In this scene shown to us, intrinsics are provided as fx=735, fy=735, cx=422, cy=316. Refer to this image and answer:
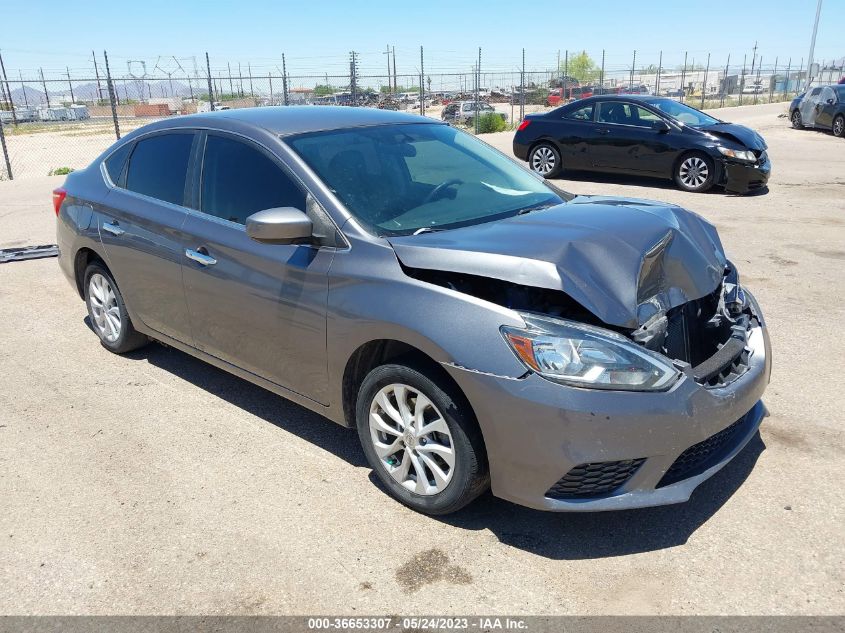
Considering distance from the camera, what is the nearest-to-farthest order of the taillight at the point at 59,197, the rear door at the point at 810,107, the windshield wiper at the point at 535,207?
the windshield wiper at the point at 535,207
the taillight at the point at 59,197
the rear door at the point at 810,107

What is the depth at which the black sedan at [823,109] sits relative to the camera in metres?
20.3

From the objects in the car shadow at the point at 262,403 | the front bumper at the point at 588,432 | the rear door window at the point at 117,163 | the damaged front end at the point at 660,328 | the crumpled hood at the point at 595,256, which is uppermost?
the rear door window at the point at 117,163

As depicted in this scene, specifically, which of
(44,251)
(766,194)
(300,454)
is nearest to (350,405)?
(300,454)

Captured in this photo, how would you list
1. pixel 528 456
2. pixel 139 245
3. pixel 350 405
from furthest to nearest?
pixel 139 245 → pixel 350 405 → pixel 528 456

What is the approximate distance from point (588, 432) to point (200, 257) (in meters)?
2.39

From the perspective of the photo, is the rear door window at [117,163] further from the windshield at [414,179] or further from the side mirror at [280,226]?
the side mirror at [280,226]

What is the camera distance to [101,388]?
15.9ft

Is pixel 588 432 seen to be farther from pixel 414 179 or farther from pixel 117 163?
pixel 117 163

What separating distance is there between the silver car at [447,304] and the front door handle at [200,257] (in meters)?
0.02

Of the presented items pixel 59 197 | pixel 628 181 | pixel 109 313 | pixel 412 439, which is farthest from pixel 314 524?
pixel 628 181

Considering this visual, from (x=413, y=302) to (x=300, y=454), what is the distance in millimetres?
1293

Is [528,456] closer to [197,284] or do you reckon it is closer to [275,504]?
[275,504]

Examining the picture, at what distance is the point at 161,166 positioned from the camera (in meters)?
4.59

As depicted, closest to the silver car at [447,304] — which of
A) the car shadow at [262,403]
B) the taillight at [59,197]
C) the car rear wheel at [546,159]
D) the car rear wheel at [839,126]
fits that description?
the car shadow at [262,403]
